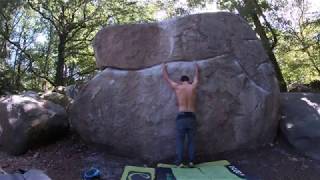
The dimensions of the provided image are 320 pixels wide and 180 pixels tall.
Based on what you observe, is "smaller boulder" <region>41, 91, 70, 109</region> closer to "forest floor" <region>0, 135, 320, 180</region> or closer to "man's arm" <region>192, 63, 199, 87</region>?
"forest floor" <region>0, 135, 320, 180</region>

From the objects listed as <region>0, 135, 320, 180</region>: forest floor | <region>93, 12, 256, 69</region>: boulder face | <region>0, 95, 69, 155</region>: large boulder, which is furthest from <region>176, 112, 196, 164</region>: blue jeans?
<region>0, 95, 69, 155</region>: large boulder

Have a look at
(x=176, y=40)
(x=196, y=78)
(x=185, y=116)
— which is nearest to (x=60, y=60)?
(x=176, y=40)

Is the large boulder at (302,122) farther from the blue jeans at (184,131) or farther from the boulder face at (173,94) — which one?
the blue jeans at (184,131)

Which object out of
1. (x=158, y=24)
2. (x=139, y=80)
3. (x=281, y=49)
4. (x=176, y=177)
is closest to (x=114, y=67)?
(x=139, y=80)

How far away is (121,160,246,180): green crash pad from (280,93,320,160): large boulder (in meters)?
1.72

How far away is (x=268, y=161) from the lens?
26.5ft

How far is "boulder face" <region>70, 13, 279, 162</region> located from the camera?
27.1ft

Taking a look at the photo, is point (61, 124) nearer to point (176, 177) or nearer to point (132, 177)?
point (132, 177)

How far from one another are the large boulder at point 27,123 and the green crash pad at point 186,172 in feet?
7.71

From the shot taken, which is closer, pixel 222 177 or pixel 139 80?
pixel 222 177

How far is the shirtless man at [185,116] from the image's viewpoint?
7.77 m

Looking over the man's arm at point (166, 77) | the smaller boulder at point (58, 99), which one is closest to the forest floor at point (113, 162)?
the man's arm at point (166, 77)

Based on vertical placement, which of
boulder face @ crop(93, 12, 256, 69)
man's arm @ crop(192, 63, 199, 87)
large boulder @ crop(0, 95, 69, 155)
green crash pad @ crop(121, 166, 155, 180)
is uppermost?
boulder face @ crop(93, 12, 256, 69)

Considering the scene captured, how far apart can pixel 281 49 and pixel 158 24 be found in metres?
8.52
